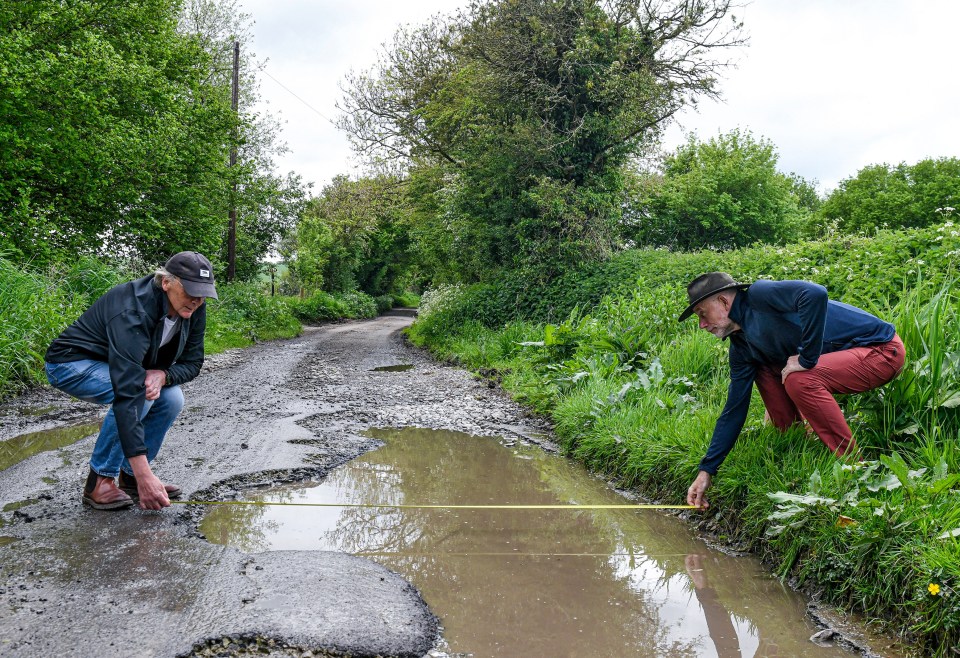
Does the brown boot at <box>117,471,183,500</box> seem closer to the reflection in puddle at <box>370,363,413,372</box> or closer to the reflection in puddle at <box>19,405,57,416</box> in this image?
the reflection in puddle at <box>19,405,57,416</box>

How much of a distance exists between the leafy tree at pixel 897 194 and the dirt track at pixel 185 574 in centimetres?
3691

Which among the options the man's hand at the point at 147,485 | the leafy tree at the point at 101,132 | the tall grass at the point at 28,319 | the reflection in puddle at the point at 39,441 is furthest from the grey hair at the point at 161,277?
the leafy tree at the point at 101,132

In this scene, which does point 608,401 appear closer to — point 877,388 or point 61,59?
point 877,388

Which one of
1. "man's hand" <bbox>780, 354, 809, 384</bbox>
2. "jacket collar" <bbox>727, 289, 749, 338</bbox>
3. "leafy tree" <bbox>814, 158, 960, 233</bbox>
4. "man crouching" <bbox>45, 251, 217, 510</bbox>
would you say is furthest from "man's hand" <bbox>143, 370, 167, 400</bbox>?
"leafy tree" <bbox>814, 158, 960, 233</bbox>

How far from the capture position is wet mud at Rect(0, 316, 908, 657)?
2.61 meters

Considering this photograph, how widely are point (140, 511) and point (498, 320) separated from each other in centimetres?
1137

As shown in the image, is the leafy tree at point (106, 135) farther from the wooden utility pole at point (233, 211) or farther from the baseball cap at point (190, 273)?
the baseball cap at point (190, 273)

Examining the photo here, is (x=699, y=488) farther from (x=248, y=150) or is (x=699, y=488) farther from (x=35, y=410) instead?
(x=248, y=150)

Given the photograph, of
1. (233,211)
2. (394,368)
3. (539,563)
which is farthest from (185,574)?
(233,211)

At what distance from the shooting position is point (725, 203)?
38.0 meters

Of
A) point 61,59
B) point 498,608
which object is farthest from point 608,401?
point 61,59

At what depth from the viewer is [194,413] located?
720 centimetres

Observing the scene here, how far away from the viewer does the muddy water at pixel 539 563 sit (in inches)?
114

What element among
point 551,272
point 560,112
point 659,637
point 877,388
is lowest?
point 659,637
